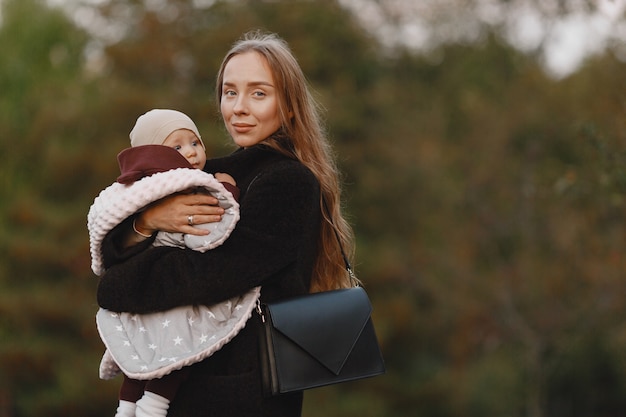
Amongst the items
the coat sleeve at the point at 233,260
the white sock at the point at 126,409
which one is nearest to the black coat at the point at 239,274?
the coat sleeve at the point at 233,260

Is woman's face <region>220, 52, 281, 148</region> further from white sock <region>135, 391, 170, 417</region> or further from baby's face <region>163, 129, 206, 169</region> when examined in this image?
Result: white sock <region>135, 391, 170, 417</region>

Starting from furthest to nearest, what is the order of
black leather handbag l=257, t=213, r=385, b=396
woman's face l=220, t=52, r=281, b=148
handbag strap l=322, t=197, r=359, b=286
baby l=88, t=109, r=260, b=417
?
handbag strap l=322, t=197, r=359, b=286
woman's face l=220, t=52, r=281, b=148
black leather handbag l=257, t=213, r=385, b=396
baby l=88, t=109, r=260, b=417

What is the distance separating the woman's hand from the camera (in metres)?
2.59

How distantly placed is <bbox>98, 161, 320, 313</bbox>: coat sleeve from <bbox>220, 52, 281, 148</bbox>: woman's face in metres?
0.19

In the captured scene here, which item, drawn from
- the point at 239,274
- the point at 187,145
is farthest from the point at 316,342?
the point at 187,145

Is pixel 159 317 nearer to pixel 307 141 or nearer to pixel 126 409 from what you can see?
pixel 126 409

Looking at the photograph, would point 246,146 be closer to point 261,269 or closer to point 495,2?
point 261,269

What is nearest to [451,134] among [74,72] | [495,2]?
[495,2]

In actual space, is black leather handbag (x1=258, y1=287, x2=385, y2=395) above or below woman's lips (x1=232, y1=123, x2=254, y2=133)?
below

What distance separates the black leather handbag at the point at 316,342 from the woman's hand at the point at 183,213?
0.96 feet

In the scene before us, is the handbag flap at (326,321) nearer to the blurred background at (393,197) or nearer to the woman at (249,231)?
the woman at (249,231)

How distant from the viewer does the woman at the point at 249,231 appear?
2.57 meters

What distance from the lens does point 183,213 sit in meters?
2.59

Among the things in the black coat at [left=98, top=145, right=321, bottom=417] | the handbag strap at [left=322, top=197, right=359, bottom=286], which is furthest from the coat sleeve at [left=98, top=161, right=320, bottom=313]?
the handbag strap at [left=322, top=197, right=359, bottom=286]
